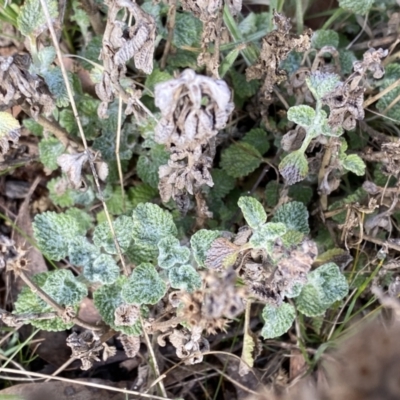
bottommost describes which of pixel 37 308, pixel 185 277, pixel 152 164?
pixel 37 308

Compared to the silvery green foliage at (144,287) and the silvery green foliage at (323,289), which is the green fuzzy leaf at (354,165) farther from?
the silvery green foliage at (144,287)

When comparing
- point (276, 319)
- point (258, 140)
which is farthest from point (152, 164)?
point (276, 319)

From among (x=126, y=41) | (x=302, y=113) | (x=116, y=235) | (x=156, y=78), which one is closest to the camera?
(x=126, y=41)

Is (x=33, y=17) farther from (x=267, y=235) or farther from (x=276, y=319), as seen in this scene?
(x=276, y=319)

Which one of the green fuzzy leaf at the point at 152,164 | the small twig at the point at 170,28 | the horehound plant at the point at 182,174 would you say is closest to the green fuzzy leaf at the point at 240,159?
the horehound plant at the point at 182,174

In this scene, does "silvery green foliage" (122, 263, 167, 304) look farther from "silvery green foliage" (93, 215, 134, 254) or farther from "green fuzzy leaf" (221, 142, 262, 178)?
"green fuzzy leaf" (221, 142, 262, 178)
